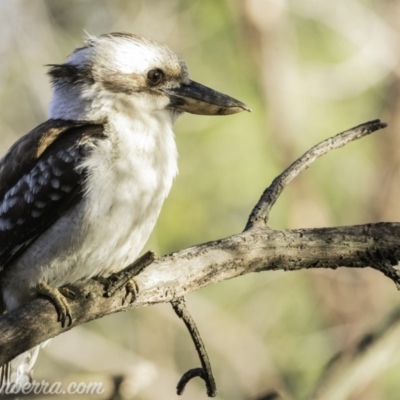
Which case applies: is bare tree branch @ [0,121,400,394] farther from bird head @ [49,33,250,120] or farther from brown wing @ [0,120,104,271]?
bird head @ [49,33,250,120]

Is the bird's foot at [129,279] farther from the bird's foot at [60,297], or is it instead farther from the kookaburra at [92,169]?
the kookaburra at [92,169]

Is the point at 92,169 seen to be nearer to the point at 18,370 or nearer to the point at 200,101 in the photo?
the point at 200,101

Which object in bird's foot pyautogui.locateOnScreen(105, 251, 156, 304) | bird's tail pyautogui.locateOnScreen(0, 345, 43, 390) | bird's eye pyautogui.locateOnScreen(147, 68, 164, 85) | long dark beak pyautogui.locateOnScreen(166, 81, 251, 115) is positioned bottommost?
bird's foot pyautogui.locateOnScreen(105, 251, 156, 304)

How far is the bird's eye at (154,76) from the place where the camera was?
3.21 m

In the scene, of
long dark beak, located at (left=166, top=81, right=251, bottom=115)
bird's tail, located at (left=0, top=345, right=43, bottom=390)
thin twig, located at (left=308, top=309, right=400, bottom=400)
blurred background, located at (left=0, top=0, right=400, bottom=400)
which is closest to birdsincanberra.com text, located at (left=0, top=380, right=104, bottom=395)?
bird's tail, located at (left=0, top=345, right=43, bottom=390)

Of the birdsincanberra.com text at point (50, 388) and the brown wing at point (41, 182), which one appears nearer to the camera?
the brown wing at point (41, 182)

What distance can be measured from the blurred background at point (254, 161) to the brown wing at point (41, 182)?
13.3 ft

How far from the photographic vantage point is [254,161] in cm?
822

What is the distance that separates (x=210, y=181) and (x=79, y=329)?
1888mm

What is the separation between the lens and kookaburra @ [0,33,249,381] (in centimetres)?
279

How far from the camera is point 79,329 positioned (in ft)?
24.2

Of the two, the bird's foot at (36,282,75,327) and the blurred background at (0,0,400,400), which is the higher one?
the blurred background at (0,0,400,400)

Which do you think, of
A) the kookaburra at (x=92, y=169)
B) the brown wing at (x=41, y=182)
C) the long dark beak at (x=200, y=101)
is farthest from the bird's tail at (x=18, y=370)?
the long dark beak at (x=200, y=101)

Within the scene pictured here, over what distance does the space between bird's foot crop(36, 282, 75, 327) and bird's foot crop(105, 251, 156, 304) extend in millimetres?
128
